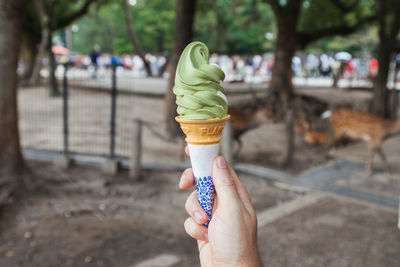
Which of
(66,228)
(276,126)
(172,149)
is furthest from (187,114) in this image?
(276,126)

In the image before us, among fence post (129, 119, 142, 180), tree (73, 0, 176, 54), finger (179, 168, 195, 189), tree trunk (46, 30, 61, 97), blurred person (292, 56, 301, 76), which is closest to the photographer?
finger (179, 168, 195, 189)

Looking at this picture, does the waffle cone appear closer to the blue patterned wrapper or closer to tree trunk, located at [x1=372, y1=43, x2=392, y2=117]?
the blue patterned wrapper

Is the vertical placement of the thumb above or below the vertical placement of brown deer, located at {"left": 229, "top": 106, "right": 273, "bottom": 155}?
above

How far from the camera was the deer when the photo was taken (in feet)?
26.3

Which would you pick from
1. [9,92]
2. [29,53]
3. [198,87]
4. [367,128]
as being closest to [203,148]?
A: [198,87]

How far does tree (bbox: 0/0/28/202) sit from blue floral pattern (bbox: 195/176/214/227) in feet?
16.1

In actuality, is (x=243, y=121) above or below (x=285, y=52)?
below

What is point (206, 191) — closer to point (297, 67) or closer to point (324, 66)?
point (324, 66)

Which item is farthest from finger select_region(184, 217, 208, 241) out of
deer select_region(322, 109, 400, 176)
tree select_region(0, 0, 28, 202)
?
deer select_region(322, 109, 400, 176)

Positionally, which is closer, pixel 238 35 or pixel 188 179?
pixel 188 179

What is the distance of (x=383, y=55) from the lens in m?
13.6

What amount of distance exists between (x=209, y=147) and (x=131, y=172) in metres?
5.58

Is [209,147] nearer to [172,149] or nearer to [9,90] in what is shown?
[9,90]

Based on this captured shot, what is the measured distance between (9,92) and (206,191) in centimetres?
527
